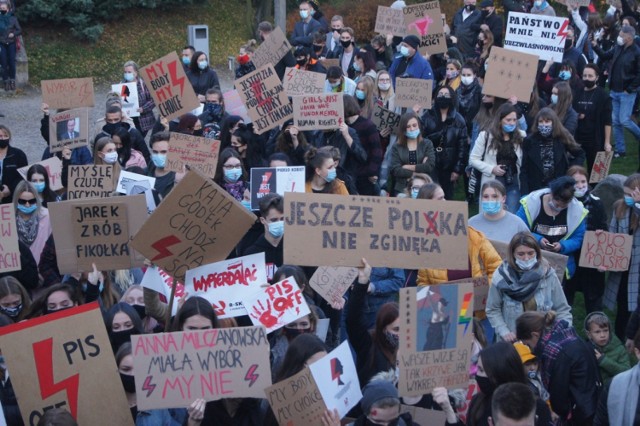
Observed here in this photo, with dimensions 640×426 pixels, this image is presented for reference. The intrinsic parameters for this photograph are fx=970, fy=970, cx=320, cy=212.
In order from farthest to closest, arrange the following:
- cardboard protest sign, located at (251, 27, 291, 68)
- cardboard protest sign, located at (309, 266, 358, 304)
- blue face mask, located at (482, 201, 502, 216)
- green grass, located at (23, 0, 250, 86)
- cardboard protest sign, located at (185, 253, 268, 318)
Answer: green grass, located at (23, 0, 250, 86)
cardboard protest sign, located at (251, 27, 291, 68)
blue face mask, located at (482, 201, 502, 216)
cardboard protest sign, located at (309, 266, 358, 304)
cardboard protest sign, located at (185, 253, 268, 318)

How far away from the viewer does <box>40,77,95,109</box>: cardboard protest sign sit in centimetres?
1279

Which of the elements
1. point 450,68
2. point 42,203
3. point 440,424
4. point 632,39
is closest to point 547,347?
point 440,424

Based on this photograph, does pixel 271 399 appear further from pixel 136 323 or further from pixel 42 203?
pixel 42 203

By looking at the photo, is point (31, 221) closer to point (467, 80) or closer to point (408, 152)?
point (408, 152)

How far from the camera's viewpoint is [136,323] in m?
6.66

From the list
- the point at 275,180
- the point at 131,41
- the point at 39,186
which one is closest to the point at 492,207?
the point at 275,180

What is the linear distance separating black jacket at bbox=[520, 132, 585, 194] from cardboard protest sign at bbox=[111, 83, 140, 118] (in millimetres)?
6015

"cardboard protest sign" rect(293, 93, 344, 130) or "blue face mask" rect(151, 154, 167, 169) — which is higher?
"cardboard protest sign" rect(293, 93, 344, 130)

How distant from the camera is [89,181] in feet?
32.6

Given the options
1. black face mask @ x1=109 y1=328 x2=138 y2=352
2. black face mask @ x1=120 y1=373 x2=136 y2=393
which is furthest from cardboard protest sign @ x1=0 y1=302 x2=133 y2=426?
black face mask @ x1=109 y1=328 x2=138 y2=352

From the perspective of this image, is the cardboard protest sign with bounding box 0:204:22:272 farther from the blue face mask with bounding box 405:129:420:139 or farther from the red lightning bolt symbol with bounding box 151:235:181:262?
the blue face mask with bounding box 405:129:420:139

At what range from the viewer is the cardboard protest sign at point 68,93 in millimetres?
12789

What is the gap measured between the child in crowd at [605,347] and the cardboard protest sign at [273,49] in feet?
26.0

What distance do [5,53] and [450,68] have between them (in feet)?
39.1
